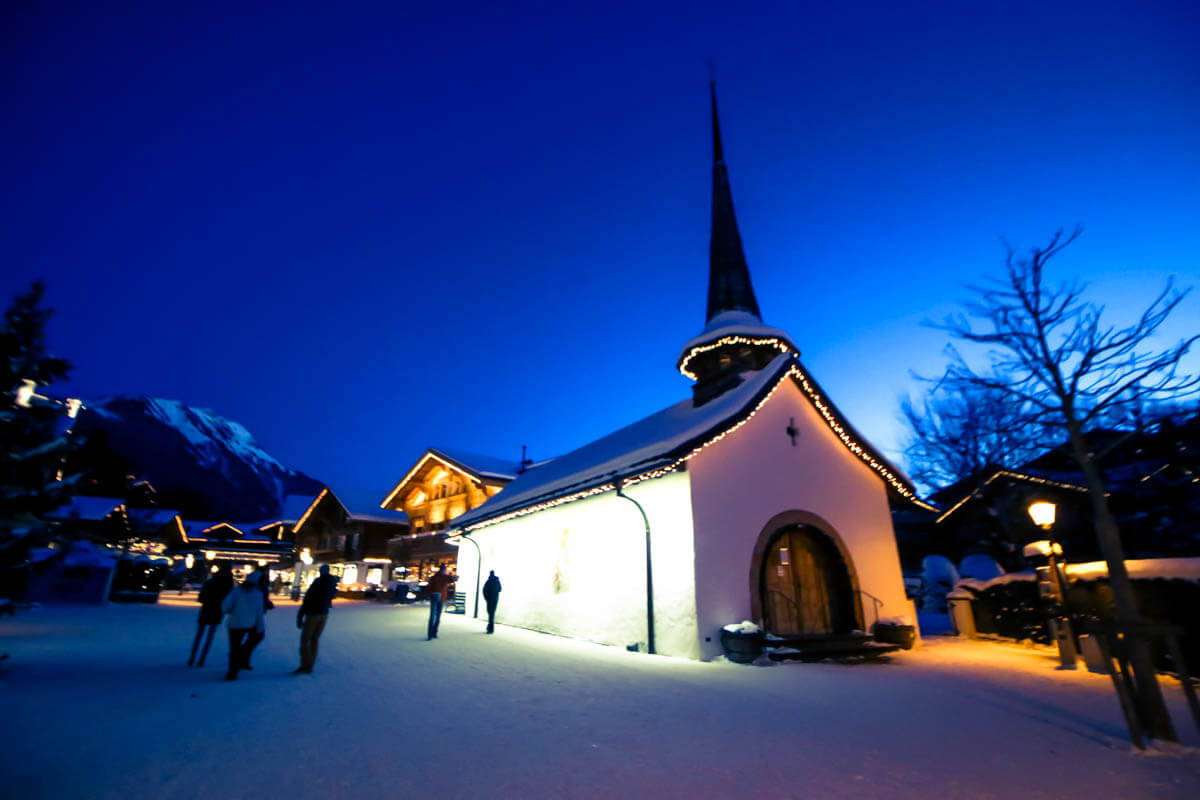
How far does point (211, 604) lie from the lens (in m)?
8.73

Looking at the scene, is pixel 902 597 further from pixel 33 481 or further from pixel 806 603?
pixel 33 481

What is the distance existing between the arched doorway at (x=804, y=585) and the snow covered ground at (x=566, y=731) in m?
1.92

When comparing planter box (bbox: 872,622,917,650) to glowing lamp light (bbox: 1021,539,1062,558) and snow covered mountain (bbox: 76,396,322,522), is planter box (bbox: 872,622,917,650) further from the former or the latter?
snow covered mountain (bbox: 76,396,322,522)

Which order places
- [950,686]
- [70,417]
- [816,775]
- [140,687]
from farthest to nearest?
[70,417] < [950,686] < [140,687] < [816,775]

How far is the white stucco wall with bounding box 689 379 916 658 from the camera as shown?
1031 centimetres

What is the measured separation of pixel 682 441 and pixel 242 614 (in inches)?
310

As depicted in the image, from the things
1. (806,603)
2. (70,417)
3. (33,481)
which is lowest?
(806,603)

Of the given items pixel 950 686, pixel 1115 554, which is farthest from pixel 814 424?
pixel 1115 554

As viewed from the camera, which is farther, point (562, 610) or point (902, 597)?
point (562, 610)

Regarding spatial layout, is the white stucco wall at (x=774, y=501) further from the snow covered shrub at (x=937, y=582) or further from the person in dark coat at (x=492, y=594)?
the snow covered shrub at (x=937, y=582)

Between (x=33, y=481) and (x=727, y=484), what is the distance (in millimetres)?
12507

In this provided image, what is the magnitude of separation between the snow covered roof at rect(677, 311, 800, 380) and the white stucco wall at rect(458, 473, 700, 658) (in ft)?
18.8

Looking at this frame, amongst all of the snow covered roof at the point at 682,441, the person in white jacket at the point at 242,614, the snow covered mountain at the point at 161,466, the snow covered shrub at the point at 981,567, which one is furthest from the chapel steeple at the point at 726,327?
the snow covered mountain at the point at 161,466

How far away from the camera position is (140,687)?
6887 mm
